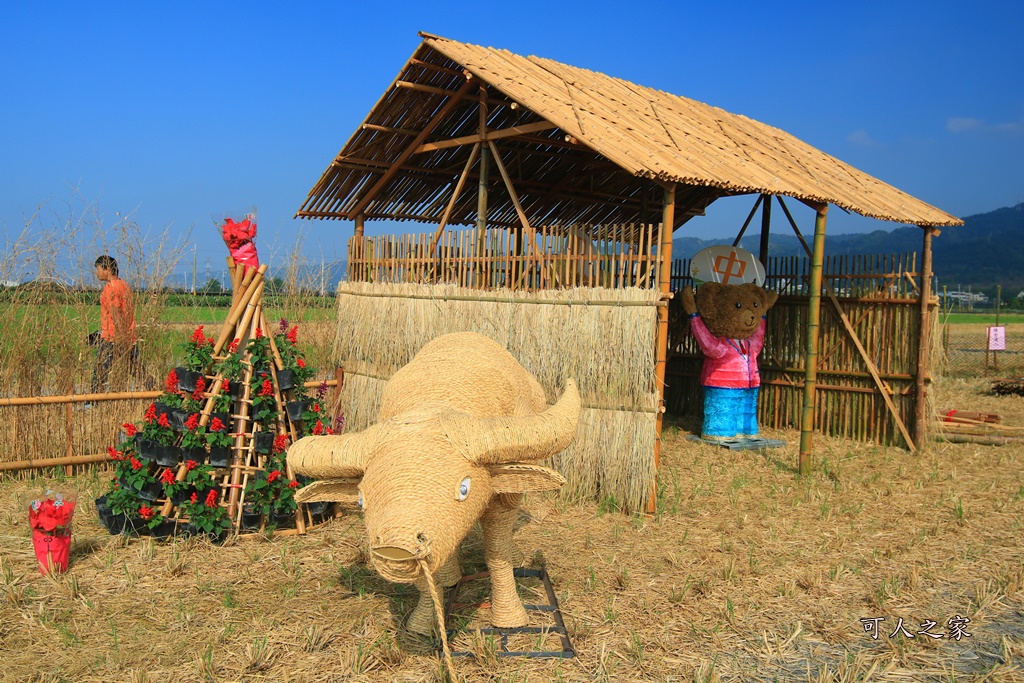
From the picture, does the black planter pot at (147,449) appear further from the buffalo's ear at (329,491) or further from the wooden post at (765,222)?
the wooden post at (765,222)

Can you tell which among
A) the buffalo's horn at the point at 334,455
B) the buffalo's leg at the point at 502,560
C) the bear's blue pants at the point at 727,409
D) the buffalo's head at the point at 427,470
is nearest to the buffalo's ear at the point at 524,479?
the buffalo's head at the point at 427,470

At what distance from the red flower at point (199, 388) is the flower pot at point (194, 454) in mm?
391

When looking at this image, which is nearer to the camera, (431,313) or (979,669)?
(979,669)

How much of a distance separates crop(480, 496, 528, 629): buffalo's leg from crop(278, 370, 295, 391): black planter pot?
2.45m

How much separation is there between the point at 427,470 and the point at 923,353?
807cm

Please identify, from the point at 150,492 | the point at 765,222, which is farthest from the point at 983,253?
the point at 150,492

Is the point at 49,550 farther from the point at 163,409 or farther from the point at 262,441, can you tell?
the point at 262,441

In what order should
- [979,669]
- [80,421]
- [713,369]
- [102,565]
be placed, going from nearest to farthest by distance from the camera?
[979,669], [102,565], [80,421], [713,369]

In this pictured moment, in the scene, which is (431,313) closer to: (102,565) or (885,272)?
(102,565)

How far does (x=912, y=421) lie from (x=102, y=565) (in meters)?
8.92

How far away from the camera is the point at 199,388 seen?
560cm

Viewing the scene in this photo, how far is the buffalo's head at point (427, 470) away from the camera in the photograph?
2.78m

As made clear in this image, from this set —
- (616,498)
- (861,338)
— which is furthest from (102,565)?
(861,338)

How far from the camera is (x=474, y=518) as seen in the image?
3.25 m
